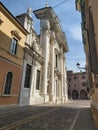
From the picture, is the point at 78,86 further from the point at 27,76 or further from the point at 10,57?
the point at 10,57

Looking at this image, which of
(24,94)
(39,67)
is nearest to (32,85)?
(24,94)

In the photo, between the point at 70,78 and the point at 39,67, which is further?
the point at 70,78

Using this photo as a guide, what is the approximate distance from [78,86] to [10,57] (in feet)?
172

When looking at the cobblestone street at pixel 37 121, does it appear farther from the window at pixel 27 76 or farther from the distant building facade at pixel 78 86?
the distant building facade at pixel 78 86

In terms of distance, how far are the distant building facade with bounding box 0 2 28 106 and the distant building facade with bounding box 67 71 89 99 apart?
50133 millimetres

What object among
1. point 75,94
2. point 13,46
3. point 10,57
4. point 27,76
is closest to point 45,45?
point 27,76

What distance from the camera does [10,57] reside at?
12414 mm

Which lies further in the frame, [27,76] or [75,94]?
[75,94]

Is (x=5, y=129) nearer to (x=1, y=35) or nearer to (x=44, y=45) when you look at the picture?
(x=1, y=35)

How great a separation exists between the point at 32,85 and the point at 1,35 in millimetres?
7458

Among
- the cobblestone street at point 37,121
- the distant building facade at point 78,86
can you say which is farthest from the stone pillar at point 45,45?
the distant building facade at point 78,86

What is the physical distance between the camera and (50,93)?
22.2 metres

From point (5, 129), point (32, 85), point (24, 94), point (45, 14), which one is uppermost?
point (45, 14)

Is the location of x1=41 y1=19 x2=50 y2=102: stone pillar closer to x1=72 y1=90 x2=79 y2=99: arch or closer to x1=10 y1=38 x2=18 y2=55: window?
x1=10 y1=38 x2=18 y2=55: window
